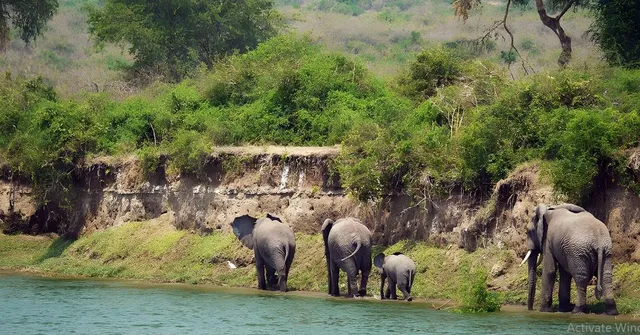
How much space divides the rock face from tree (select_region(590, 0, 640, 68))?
21.0 ft

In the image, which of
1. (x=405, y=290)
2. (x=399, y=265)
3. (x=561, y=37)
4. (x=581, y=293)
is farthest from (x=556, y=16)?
(x=581, y=293)

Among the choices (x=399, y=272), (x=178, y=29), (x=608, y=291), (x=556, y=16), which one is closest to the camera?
(x=608, y=291)

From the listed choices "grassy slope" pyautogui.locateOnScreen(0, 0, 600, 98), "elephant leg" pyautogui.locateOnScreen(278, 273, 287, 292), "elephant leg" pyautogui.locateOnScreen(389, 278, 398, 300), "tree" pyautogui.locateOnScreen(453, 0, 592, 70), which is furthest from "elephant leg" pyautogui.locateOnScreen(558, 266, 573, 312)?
"grassy slope" pyautogui.locateOnScreen(0, 0, 600, 98)

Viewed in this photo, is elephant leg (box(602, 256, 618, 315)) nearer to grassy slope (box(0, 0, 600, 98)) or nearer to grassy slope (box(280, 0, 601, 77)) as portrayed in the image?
grassy slope (box(0, 0, 600, 98))

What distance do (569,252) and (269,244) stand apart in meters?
8.84

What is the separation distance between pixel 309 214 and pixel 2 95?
14.7 meters

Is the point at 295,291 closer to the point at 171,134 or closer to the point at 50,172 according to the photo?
the point at 171,134

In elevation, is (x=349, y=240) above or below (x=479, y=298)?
above

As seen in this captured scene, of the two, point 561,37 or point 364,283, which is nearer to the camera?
point 364,283

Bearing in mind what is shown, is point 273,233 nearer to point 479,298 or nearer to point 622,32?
point 479,298

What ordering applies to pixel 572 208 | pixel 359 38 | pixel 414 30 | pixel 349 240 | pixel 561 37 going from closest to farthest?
pixel 572 208, pixel 349 240, pixel 561 37, pixel 359 38, pixel 414 30

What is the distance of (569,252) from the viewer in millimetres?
21906

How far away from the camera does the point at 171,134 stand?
36.2m

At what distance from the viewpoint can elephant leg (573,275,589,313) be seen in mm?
21703
